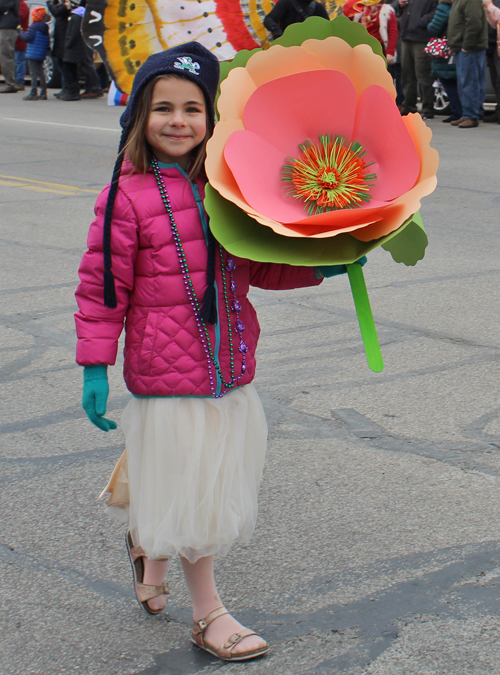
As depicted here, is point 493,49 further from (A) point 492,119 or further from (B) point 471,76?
(A) point 492,119

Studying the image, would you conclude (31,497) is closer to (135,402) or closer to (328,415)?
(135,402)

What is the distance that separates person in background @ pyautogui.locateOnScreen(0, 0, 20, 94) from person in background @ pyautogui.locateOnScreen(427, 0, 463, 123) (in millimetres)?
10289

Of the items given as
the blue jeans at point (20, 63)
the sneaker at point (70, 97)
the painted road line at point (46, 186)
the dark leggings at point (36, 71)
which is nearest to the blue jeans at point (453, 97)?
the painted road line at point (46, 186)

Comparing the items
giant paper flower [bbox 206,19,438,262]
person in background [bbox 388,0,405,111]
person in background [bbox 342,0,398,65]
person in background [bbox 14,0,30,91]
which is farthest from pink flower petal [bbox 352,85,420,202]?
person in background [bbox 14,0,30,91]

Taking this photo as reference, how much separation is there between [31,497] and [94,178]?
7477 millimetres

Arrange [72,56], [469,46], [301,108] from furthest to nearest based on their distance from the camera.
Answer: [72,56]
[469,46]
[301,108]

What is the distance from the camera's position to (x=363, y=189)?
7.84 feet

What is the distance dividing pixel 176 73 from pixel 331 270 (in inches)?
25.5

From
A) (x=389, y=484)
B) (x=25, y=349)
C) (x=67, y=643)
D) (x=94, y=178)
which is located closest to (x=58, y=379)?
(x=25, y=349)

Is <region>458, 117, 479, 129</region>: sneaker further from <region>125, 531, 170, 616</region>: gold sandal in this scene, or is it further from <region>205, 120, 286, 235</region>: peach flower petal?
<region>125, 531, 170, 616</region>: gold sandal

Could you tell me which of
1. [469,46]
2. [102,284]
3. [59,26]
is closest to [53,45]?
[59,26]

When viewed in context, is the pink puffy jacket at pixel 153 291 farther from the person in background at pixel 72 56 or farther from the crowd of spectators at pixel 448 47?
the person in background at pixel 72 56

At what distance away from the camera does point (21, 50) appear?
73.6ft

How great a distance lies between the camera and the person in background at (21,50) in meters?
21.5
